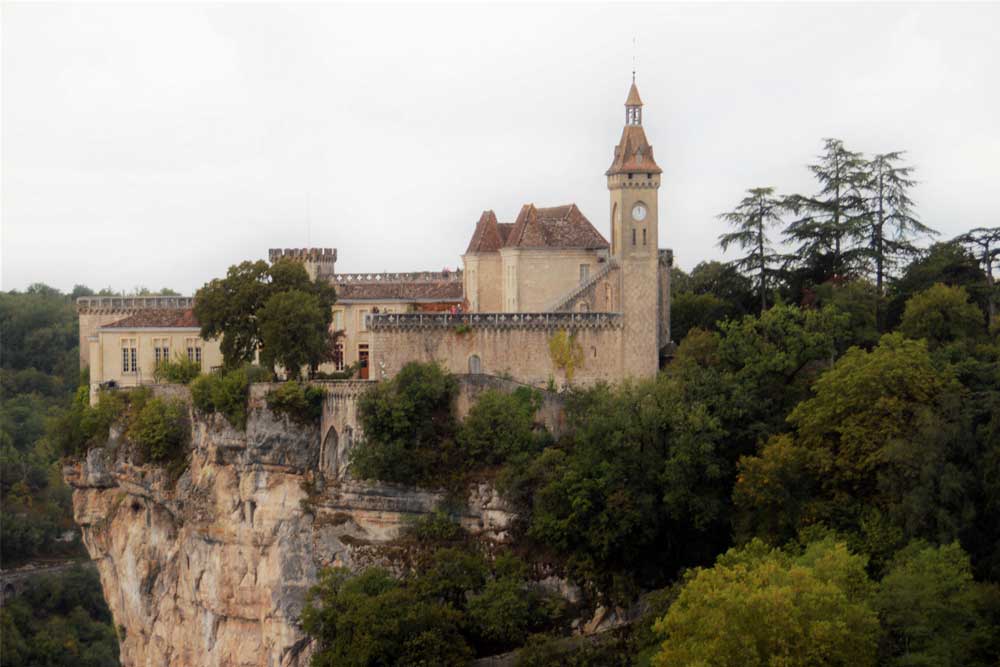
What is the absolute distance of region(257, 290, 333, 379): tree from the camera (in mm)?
62062

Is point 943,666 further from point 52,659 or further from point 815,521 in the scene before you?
point 52,659

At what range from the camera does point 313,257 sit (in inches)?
2830

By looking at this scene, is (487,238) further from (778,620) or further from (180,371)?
(778,620)

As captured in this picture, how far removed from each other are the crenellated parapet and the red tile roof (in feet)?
42.2

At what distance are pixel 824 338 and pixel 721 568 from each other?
10.7 metres

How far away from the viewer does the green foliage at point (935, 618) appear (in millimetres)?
43812

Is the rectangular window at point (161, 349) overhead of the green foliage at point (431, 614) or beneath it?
overhead

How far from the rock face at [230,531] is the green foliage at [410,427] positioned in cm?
87

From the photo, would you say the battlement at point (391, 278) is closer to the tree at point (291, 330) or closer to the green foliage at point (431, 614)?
the tree at point (291, 330)

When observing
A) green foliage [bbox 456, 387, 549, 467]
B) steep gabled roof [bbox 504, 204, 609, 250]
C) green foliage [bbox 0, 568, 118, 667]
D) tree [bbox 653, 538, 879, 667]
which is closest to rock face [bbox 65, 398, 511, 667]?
green foliage [bbox 456, 387, 549, 467]

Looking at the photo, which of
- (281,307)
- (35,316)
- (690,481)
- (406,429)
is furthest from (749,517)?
(35,316)

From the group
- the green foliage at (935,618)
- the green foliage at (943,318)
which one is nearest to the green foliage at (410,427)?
the green foliage at (943,318)

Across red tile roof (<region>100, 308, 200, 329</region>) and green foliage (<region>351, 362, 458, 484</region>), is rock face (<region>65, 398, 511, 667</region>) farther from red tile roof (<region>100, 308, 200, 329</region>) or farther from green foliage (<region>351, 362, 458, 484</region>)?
red tile roof (<region>100, 308, 200, 329</region>)

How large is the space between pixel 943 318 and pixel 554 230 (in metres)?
13.5
